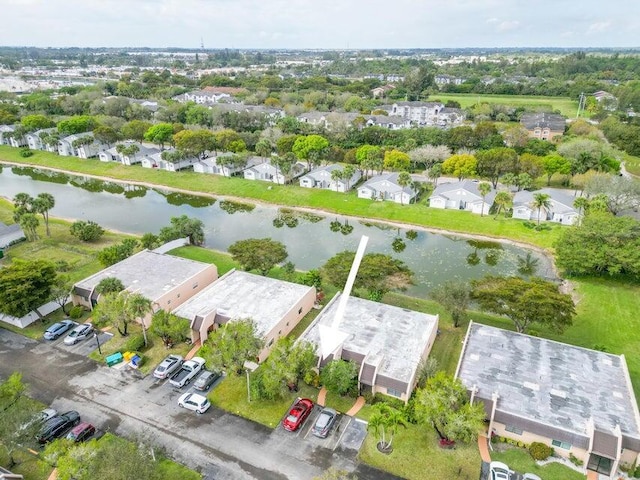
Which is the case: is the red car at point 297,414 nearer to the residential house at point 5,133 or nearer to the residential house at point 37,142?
the residential house at point 37,142

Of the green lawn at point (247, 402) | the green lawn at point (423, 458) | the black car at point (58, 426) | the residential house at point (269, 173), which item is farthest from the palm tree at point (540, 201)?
the black car at point (58, 426)

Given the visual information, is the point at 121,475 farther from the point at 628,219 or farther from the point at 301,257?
the point at 628,219

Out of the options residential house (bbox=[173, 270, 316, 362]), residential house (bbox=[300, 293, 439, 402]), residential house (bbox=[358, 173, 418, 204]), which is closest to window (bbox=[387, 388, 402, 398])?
residential house (bbox=[300, 293, 439, 402])

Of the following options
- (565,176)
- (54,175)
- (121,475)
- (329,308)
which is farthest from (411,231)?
(54,175)

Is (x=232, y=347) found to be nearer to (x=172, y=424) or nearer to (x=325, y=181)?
(x=172, y=424)

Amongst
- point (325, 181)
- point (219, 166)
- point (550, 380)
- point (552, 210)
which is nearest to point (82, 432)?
point (550, 380)
